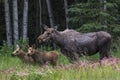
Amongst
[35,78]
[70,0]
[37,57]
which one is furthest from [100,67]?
[70,0]

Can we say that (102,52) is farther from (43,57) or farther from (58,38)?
(43,57)

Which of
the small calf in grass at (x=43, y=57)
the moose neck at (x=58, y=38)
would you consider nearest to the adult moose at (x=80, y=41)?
the moose neck at (x=58, y=38)

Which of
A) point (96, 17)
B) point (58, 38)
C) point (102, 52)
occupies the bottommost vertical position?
point (102, 52)

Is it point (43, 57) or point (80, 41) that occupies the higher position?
point (80, 41)

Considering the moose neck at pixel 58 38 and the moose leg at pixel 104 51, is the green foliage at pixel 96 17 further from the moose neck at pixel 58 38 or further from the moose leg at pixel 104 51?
the moose neck at pixel 58 38

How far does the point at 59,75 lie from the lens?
9.63 metres

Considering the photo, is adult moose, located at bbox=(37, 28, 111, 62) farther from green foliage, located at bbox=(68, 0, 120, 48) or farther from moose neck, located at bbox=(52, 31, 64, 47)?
green foliage, located at bbox=(68, 0, 120, 48)

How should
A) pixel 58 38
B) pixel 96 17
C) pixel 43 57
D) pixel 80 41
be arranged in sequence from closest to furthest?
pixel 43 57 < pixel 80 41 < pixel 58 38 < pixel 96 17

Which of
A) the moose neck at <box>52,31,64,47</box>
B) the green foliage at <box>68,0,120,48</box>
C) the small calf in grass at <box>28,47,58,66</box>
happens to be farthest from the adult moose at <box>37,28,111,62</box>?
the green foliage at <box>68,0,120,48</box>

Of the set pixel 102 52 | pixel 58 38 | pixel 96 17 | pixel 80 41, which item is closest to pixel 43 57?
pixel 58 38

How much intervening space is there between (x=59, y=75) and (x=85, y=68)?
971 mm

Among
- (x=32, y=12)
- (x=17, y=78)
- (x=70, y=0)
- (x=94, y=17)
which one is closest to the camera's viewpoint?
(x=17, y=78)

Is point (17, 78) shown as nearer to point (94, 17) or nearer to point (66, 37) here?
point (66, 37)

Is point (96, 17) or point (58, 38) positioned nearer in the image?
point (58, 38)
